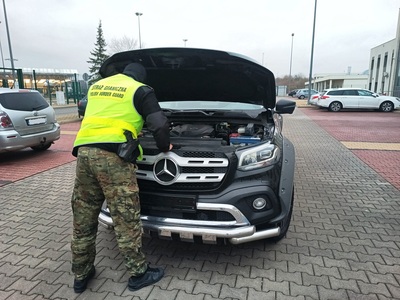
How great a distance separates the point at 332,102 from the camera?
2002cm

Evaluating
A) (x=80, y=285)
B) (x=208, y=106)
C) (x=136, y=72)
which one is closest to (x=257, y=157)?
(x=136, y=72)

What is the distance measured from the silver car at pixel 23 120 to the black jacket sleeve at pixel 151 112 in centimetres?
505

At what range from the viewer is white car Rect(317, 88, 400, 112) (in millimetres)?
19328

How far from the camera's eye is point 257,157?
2748mm

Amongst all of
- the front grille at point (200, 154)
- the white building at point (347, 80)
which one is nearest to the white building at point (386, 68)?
the white building at point (347, 80)

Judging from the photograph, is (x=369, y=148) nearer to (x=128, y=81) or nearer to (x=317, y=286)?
(x=317, y=286)

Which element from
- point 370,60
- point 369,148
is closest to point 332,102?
point 369,148

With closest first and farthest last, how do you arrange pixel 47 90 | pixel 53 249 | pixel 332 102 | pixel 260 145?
pixel 260 145 < pixel 53 249 < pixel 332 102 < pixel 47 90

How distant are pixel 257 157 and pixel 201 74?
1.47 metres

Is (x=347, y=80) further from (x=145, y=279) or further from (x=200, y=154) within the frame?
(x=145, y=279)

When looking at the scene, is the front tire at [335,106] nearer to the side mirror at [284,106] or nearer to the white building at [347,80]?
the side mirror at [284,106]

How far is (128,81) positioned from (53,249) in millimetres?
2025

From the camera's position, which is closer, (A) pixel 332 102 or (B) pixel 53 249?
(B) pixel 53 249

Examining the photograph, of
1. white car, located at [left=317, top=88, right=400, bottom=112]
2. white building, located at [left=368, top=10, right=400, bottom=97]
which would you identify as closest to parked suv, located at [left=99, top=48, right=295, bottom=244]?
white car, located at [left=317, top=88, right=400, bottom=112]
